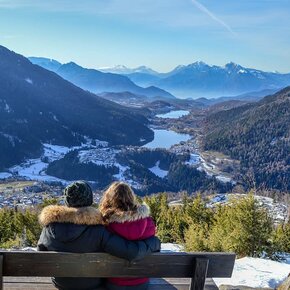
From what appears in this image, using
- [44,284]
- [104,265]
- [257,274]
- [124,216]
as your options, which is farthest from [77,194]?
[257,274]

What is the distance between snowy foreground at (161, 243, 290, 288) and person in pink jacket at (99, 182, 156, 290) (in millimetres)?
5073

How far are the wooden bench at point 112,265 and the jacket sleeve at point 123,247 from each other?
8cm

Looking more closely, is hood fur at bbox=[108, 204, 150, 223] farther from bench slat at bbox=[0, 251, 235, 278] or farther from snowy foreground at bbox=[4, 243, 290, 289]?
snowy foreground at bbox=[4, 243, 290, 289]

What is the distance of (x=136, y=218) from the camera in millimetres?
4750

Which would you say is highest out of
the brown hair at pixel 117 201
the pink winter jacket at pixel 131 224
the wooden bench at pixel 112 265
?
the brown hair at pixel 117 201

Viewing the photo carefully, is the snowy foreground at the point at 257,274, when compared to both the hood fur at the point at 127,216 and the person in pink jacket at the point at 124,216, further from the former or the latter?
the hood fur at the point at 127,216

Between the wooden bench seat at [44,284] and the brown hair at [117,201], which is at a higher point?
the brown hair at [117,201]

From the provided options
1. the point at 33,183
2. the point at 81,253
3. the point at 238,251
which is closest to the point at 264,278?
the point at 238,251

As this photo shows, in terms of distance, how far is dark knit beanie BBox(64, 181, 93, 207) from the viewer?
15.2ft

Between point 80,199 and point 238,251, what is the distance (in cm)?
1233

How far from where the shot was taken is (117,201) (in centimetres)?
480

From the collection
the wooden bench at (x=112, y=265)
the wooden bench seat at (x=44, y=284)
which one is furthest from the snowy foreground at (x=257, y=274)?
the wooden bench at (x=112, y=265)

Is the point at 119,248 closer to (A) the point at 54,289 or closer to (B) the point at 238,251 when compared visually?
(A) the point at 54,289

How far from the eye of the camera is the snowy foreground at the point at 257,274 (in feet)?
31.7
